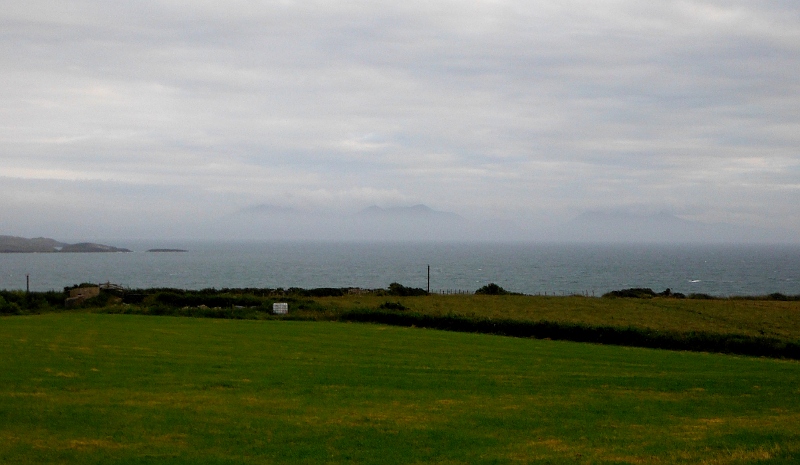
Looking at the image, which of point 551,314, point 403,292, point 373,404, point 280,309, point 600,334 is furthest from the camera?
point 403,292

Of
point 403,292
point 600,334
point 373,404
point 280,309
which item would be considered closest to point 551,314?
point 600,334

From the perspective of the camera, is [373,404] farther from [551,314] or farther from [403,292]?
[403,292]

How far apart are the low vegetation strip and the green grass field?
5406 mm

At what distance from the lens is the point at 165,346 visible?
25.2 metres

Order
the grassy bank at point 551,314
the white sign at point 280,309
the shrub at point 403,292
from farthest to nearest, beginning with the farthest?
1. the shrub at point 403,292
2. the white sign at point 280,309
3. the grassy bank at point 551,314

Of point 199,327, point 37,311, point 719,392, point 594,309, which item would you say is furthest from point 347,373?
point 594,309

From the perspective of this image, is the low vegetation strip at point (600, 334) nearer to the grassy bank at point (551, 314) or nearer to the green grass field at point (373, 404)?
the grassy bank at point (551, 314)

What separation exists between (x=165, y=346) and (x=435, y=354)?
10794mm

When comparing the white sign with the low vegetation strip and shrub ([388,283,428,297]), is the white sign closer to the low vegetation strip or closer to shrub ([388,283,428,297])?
the low vegetation strip

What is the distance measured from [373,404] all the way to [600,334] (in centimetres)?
2428

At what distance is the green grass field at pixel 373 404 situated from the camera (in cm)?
1102

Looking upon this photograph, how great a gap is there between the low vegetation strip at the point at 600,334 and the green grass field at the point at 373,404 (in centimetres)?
541

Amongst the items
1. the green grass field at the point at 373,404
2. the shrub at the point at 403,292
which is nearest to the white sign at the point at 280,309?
the green grass field at the point at 373,404

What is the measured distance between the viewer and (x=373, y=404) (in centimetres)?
1521
